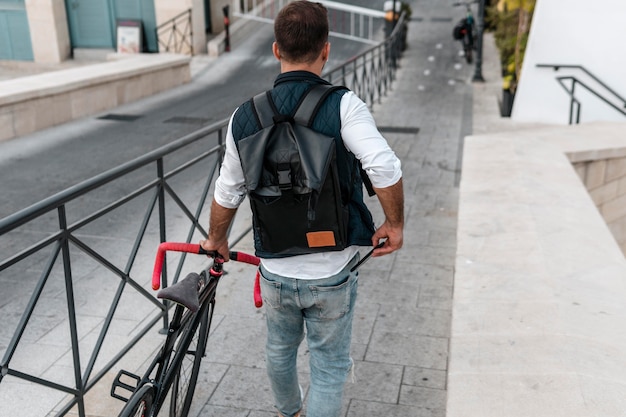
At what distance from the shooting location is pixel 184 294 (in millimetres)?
2893

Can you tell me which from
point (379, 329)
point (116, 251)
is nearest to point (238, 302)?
point (379, 329)

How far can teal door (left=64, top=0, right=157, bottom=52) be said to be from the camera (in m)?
24.0

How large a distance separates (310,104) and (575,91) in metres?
11.9

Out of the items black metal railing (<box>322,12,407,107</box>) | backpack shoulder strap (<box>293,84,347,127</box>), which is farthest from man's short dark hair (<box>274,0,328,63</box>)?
black metal railing (<box>322,12,407,107</box>)

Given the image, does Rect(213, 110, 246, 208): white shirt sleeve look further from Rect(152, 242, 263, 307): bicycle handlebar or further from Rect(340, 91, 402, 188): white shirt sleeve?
Rect(340, 91, 402, 188): white shirt sleeve

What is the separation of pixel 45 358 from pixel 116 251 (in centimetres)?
208

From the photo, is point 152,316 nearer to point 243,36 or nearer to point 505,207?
point 505,207

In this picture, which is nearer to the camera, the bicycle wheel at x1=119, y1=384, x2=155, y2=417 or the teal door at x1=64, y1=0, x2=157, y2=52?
the bicycle wheel at x1=119, y1=384, x2=155, y2=417

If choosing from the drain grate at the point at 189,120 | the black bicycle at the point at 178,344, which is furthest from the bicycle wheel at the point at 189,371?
the drain grate at the point at 189,120

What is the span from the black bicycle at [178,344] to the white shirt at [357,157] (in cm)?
28

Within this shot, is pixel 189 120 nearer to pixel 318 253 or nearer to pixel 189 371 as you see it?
pixel 189 371

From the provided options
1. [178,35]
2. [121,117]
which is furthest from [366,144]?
[178,35]

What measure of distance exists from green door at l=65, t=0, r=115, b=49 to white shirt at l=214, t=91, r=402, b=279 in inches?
911

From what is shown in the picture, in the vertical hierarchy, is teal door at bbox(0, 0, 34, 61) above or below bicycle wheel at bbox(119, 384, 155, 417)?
below
